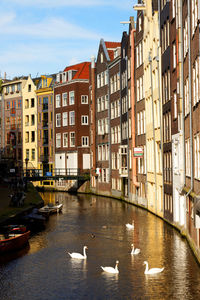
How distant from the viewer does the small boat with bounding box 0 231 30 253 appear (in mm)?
35562

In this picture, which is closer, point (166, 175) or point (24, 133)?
point (166, 175)

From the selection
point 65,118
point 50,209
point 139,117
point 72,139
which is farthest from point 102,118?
point 50,209

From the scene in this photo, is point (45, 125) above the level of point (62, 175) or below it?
above

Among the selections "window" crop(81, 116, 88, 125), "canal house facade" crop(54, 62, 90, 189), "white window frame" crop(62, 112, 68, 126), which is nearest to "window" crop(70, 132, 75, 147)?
"canal house facade" crop(54, 62, 90, 189)

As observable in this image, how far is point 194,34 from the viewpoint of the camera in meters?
30.6

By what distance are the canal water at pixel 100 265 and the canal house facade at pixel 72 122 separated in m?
51.4

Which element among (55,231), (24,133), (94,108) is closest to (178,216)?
(55,231)

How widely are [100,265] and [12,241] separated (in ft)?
24.1

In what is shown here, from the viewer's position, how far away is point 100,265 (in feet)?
105

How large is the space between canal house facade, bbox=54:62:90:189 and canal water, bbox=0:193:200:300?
5137cm

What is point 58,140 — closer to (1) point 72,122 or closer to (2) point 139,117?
(1) point 72,122

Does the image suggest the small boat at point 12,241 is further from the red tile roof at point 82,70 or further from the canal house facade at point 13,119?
the canal house facade at point 13,119

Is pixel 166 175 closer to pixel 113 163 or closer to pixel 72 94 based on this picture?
pixel 113 163

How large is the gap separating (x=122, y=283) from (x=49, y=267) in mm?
5792
